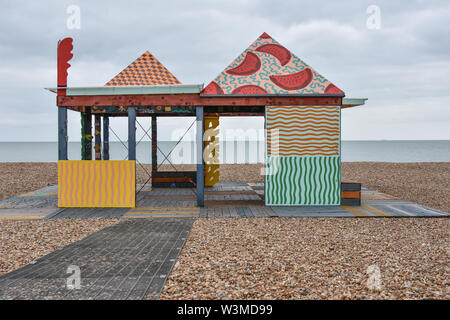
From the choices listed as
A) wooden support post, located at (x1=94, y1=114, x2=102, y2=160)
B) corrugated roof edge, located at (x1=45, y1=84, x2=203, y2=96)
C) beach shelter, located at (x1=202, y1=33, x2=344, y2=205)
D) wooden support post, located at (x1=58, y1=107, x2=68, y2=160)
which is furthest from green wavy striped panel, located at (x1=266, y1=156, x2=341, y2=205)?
wooden support post, located at (x1=94, y1=114, x2=102, y2=160)

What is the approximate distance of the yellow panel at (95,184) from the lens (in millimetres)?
8828

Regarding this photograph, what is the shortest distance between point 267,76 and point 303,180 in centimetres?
296

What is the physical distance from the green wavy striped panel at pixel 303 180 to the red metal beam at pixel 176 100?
1486 mm

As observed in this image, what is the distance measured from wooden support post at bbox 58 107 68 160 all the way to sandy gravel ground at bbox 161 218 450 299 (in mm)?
4595

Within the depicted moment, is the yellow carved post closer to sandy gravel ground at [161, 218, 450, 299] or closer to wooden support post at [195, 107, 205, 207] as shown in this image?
wooden support post at [195, 107, 205, 207]

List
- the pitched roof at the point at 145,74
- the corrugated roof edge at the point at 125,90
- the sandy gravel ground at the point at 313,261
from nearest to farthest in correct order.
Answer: the sandy gravel ground at the point at 313,261
the corrugated roof edge at the point at 125,90
the pitched roof at the point at 145,74

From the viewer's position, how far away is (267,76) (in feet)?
29.2

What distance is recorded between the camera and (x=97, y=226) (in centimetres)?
691

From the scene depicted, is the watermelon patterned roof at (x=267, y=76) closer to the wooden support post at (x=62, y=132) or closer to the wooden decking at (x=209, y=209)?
the wooden decking at (x=209, y=209)

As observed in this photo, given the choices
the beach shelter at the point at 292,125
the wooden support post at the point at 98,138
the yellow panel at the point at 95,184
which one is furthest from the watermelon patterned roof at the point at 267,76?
the wooden support post at the point at 98,138

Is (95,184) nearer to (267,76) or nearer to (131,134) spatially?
(131,134)

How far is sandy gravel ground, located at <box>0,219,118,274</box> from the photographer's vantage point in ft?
15.9
